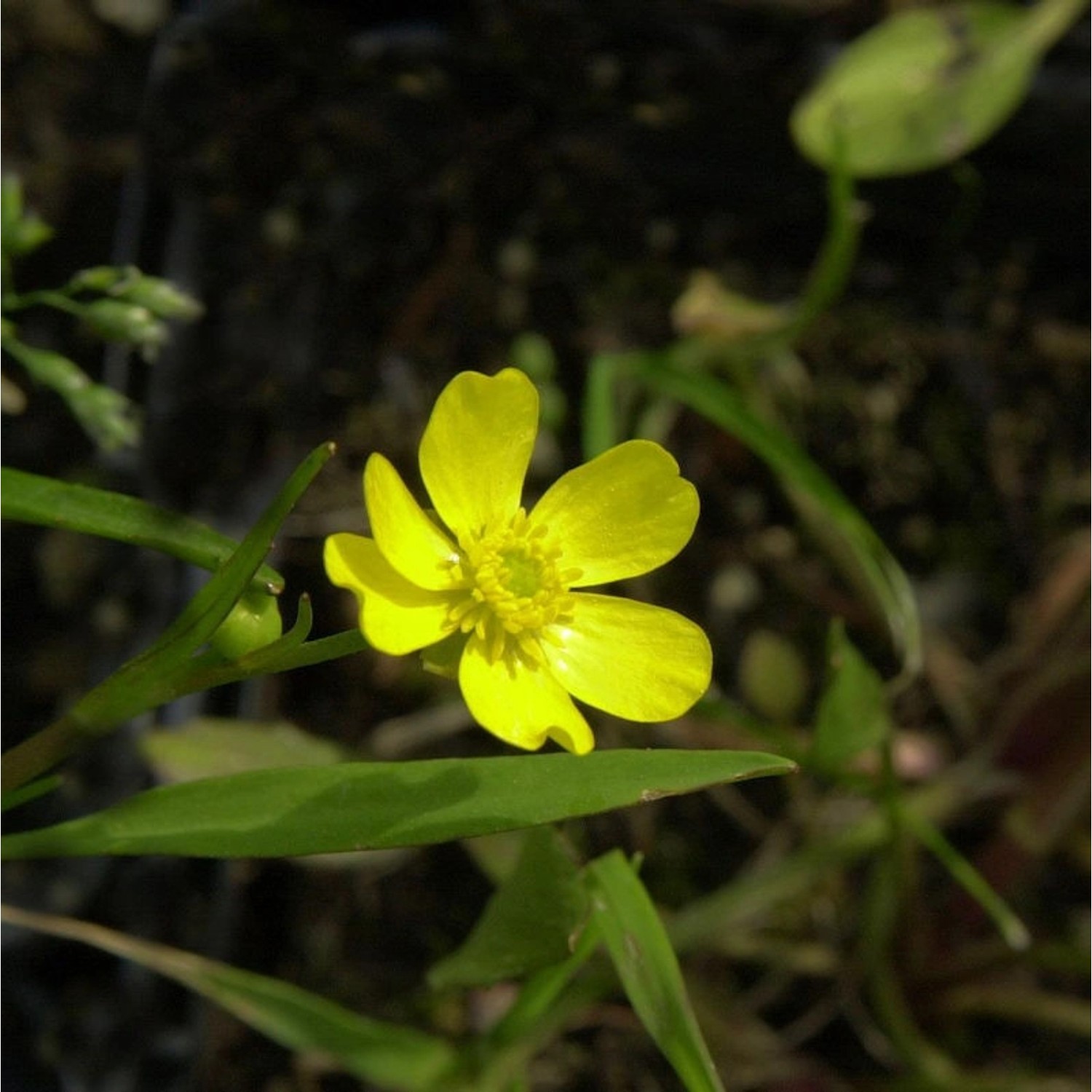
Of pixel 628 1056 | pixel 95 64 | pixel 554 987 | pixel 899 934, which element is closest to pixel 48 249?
pixel 95 64

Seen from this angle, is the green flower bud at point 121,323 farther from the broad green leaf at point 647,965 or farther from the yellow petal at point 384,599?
the broad green leaf at point 647,965

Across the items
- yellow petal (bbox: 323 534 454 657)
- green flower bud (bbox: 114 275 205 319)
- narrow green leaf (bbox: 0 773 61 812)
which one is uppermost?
green flower bud (bbox: 114 275 205 319)

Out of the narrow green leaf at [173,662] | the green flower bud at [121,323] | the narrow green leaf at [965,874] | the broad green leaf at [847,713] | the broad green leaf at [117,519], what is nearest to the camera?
the narrow green leaf at [173,662]

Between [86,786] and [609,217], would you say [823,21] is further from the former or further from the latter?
[86,786]

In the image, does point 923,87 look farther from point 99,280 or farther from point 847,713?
point 99,280

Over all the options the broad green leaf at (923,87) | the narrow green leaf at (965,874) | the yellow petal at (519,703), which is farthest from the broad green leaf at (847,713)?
the broad green leaf at (923,87)

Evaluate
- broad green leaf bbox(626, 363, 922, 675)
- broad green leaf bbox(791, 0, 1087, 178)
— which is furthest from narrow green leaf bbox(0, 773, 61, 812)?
broad green leaf bbox(791, 0, 1087, 178)

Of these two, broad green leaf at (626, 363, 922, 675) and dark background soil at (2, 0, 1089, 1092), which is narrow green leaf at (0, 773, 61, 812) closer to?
dark background soil at (2, 0, 1089, 1092)
